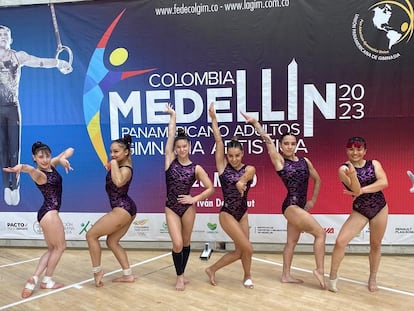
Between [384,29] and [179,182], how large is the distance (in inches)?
116

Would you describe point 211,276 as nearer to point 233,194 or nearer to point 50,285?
point 233,194

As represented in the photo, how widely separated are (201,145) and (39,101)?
2.22 m

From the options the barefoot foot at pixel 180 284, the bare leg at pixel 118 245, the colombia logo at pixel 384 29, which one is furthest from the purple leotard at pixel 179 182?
the colombia logo at pixel 384 29

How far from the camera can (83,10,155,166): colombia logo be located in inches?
197

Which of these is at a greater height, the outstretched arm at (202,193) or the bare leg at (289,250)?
the outstretched arm at (202,193)

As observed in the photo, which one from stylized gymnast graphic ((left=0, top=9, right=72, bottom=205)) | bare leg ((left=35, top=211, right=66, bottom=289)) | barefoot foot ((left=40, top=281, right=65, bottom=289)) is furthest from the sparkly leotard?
barefoot foot ((left=40, top=281, right=65, bottom=289))

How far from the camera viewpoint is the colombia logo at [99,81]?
197 inches

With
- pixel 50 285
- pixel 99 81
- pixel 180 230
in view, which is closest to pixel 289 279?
pixel 180 230

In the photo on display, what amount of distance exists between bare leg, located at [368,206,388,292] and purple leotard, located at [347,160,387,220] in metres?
0.05

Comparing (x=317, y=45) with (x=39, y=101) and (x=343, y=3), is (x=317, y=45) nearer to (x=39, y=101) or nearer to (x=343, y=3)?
(x=343, y=3)

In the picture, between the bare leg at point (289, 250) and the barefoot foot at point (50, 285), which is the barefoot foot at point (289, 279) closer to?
the bare leg at point (289, 250)

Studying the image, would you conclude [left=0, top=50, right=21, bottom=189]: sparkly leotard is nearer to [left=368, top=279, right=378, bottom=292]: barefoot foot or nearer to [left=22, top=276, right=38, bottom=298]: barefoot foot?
[left=22, top=276, right=38, bottom=298]: barefoot foot

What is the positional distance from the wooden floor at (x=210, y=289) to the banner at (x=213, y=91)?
1.82ft

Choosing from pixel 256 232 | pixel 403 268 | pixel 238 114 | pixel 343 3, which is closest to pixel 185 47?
pixel 238 114
